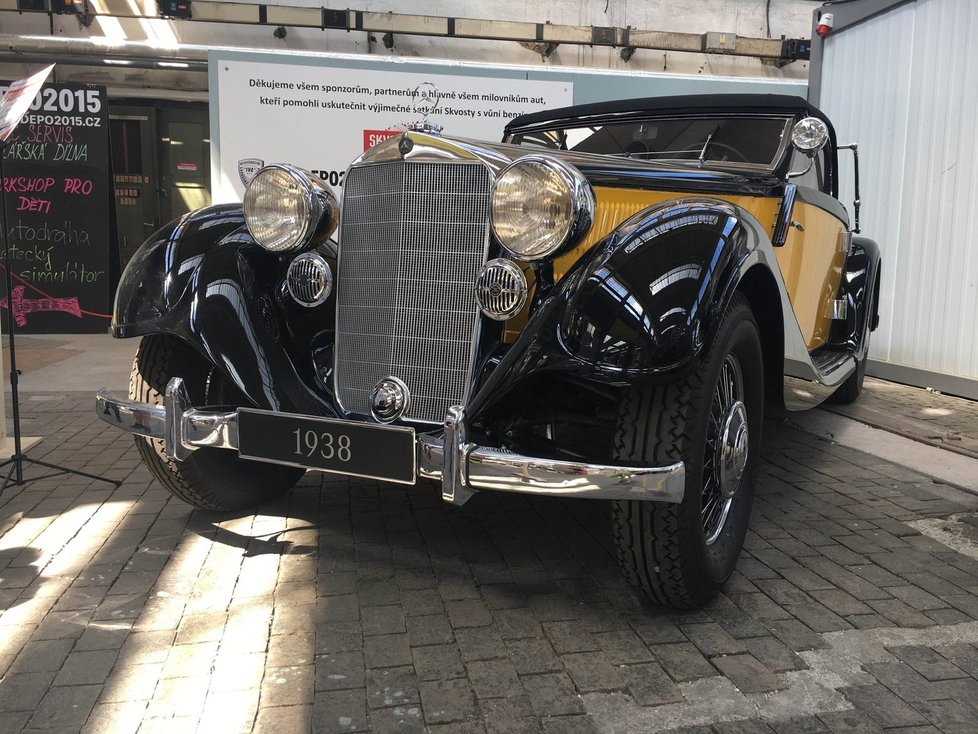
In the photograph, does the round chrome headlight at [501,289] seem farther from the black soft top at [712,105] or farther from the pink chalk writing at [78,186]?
the pink chalk writing at [78,186]

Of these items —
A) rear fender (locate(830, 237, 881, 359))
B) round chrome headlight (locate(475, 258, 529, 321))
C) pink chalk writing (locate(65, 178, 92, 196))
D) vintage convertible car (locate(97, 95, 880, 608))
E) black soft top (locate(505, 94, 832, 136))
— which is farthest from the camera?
pink chalk writing (locate(65, 178, 92, 196))

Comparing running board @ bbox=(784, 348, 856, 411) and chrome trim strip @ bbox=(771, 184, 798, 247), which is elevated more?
chrome trim strip @ bbox=(771, 184, 798, 247)

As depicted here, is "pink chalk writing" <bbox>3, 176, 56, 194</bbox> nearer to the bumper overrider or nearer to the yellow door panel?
the bumper overrider

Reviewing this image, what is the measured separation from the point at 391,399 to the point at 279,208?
0.75 meters

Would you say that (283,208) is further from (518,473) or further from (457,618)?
(457,618)

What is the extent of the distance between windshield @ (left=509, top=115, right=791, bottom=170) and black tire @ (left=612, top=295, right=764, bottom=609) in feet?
4.50

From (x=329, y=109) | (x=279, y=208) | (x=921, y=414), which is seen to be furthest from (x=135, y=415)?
(x=329, y=109)

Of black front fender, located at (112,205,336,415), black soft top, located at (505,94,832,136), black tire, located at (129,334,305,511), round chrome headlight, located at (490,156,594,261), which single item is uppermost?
black soft top, located at (505,94,832,136)

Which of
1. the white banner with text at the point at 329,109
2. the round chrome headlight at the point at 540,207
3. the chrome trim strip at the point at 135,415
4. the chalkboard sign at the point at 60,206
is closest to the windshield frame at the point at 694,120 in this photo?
the round chrome headlight at the point at 540,207

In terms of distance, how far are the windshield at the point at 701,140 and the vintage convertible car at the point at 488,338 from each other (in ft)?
1.03

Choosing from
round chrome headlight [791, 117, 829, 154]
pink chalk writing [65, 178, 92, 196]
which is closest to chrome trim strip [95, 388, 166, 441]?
A: round chrome headlight [791, 117, 829, 154]

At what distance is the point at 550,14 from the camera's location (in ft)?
29.0

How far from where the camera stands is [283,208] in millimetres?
2500

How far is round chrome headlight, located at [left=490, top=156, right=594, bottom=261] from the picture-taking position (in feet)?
A: 6.84
